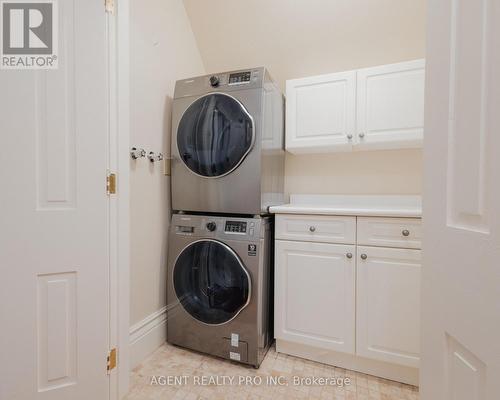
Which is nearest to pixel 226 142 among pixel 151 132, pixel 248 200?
pixel 248 200

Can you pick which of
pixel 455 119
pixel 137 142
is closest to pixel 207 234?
pixel 137 142

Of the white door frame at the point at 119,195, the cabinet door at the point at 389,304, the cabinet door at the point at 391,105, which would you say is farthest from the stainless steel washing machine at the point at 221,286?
the cabinet door at the point at 391,105

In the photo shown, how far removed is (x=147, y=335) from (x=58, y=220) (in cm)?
95

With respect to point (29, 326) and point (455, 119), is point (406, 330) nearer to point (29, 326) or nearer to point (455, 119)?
point (455, 119)

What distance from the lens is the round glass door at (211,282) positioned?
149cm

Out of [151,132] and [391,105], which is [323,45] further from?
[151,132]

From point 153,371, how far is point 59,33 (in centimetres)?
171

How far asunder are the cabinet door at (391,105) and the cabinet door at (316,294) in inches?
30.6

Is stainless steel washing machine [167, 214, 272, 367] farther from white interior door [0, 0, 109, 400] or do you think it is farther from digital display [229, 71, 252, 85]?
digital display [229, 71, 252, 85]

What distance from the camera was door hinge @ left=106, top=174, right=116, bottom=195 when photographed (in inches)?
44.4

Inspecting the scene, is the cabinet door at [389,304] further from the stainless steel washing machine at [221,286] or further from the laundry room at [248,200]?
the stainless steel washing machine at [221,286]

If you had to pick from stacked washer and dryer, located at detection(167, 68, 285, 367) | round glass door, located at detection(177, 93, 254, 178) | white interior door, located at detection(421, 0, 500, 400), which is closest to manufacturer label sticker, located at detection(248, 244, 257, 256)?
stacked washer and dryer, located at detection(167, 68, 285, 367)

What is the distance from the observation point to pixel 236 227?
152 centimetres

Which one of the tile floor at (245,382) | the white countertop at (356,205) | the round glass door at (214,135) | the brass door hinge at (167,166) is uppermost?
the round glass door at (214,135)
